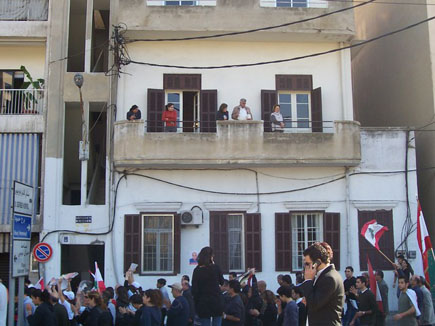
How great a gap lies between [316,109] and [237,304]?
31.0 ft

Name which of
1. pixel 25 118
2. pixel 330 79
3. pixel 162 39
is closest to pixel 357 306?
pixel 330 79

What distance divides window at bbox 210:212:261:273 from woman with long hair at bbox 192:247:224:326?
803 centimetres

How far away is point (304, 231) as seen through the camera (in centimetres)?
1773

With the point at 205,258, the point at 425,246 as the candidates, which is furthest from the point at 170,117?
the point at 205,258

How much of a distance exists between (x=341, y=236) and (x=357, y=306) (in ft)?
18.1

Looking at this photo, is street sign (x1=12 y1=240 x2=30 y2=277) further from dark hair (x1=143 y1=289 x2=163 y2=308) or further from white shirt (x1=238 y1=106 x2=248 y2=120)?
white shirt (x1=238 y1=106 x2=248 y2=120)

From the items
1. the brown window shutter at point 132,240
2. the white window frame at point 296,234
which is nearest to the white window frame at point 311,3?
the white window frame at point 296,234

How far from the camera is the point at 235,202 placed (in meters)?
17.5

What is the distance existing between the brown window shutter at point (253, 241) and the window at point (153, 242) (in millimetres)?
1959

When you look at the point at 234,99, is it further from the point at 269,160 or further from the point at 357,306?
the point at 357,306

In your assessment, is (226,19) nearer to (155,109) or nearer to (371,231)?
(155,109)

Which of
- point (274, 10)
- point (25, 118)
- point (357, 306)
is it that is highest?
point (274, 10)

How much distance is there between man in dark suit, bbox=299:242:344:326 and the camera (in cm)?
611

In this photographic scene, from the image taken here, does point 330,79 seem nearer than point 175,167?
No
